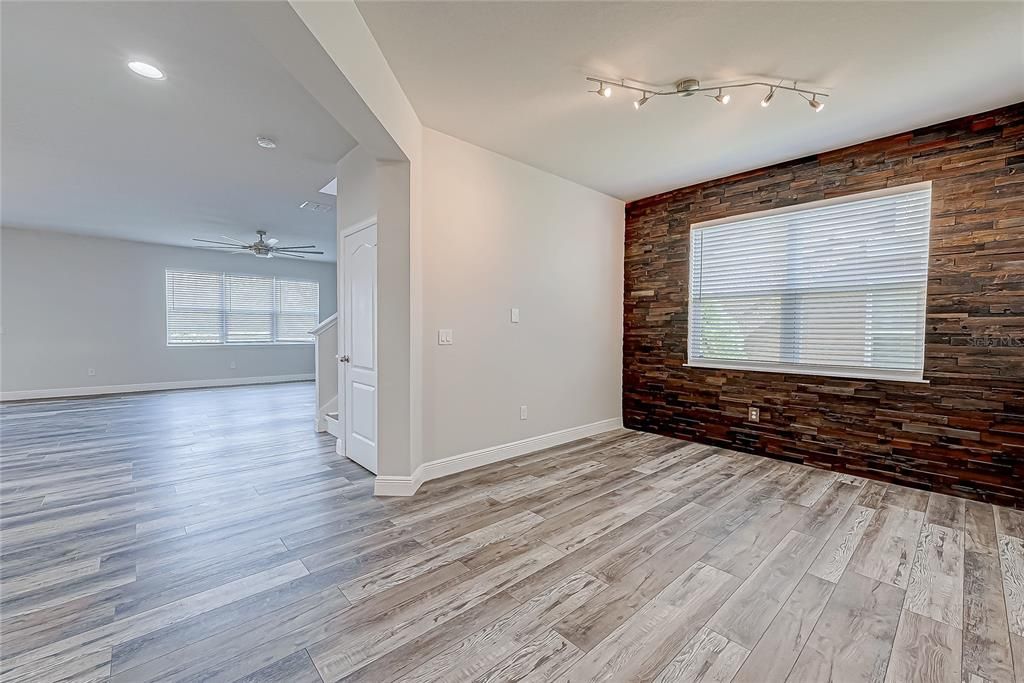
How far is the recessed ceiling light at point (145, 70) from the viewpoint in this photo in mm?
2305

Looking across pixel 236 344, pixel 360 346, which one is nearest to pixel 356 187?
pixel 360 346

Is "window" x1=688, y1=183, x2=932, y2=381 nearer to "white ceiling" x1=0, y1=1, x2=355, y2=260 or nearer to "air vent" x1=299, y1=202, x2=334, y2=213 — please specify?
"white ceiling" x1=0, y1=1, x2=355, y2=260

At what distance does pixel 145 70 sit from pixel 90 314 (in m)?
6.83

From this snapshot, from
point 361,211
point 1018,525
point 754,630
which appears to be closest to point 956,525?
point 1018,525

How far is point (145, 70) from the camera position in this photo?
7.73 feet

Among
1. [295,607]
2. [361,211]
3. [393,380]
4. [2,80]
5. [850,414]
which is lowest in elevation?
[295,607]

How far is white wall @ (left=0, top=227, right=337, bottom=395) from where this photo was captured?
6.28 metres

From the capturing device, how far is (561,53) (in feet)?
7.22

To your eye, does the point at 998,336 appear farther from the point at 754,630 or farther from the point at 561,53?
the point at 561,53

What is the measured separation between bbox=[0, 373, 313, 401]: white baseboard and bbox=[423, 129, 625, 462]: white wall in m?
7.23

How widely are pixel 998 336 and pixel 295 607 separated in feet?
14.7

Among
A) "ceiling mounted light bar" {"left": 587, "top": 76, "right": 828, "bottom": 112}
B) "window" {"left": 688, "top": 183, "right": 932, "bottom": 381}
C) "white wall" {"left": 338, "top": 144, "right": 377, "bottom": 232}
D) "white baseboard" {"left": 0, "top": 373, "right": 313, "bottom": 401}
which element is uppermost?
"ceiling mounted light bar" {"left": 587, "top": 76, "right": 828, "bottom": 112}

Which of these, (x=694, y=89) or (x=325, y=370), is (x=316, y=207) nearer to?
(x=325, y=370)

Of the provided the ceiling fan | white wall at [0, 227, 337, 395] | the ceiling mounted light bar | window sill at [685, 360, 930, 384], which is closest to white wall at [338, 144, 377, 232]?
the ceiling mounted light bar
